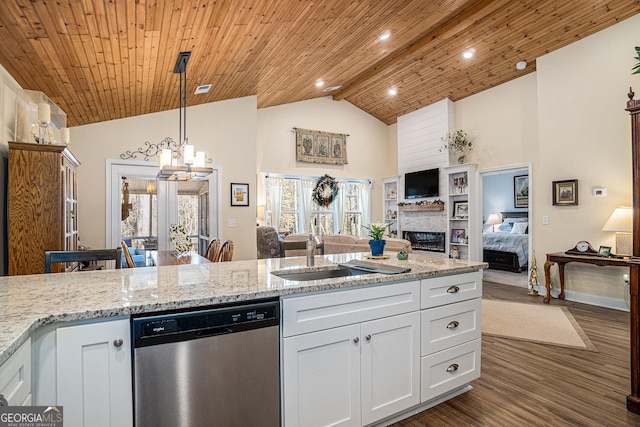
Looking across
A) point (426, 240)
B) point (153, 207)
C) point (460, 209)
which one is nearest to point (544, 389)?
point (460, 209)

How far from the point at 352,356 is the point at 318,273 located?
2.05 ft

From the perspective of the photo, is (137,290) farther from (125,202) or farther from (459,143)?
(459,143)

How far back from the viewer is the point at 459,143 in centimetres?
715

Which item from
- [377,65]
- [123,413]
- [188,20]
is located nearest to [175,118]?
[188,20]

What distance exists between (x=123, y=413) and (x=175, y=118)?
4.85 m

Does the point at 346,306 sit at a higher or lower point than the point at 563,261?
higher

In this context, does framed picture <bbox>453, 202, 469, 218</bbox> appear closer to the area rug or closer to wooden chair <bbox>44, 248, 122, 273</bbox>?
the area rug

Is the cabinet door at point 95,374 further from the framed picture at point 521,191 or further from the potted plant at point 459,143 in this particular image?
the framed picture at point 521,191

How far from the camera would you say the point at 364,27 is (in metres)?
4.42

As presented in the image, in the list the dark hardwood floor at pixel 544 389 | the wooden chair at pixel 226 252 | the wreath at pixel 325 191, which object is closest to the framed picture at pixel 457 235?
the wreath at pixel 325 191

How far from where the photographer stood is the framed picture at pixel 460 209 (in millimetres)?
7043

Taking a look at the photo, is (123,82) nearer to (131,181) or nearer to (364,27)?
(131,181)

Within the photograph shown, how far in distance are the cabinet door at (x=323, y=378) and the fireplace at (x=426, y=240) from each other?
6.19 meters

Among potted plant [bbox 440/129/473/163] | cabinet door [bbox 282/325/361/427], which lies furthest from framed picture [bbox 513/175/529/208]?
cabinet door [bbox 282/325/361/427]
